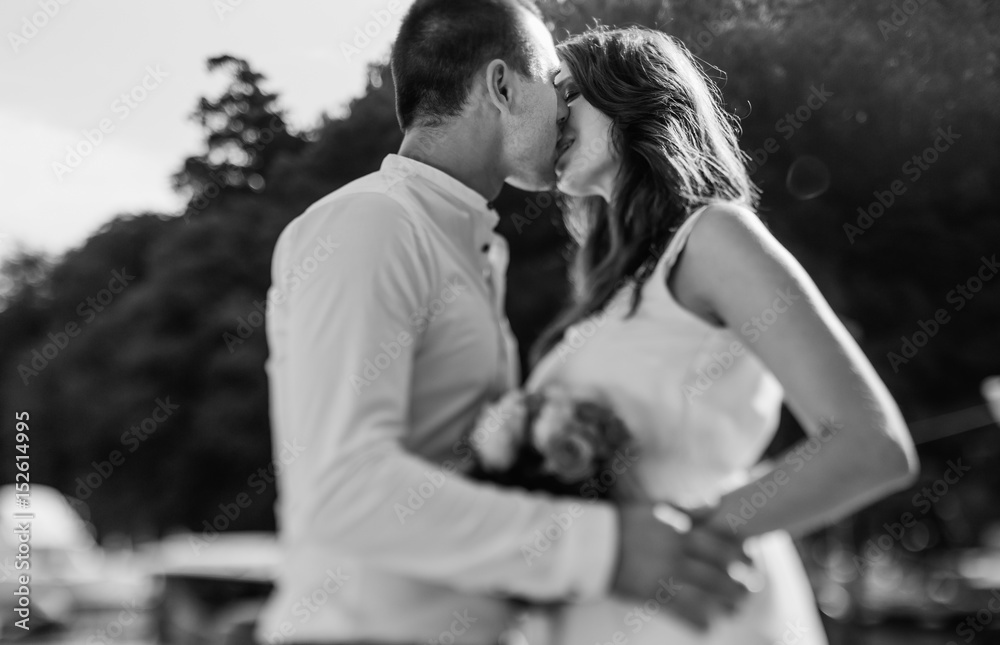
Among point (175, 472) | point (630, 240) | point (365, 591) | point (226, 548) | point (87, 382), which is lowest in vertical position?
point (226, 548)

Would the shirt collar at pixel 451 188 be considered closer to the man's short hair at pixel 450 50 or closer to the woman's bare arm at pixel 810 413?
the man's short hair at pixel 450 50

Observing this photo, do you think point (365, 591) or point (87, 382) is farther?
point (87, 382)

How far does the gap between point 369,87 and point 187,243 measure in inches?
184

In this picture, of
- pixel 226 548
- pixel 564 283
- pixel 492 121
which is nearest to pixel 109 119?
pixel 492 121

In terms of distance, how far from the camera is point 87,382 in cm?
1059

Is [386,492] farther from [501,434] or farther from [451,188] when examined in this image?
[451,188]

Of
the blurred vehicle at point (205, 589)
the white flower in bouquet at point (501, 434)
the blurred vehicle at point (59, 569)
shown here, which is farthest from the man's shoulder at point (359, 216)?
the blurred vehicle at point (205, 589)

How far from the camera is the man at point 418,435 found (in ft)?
4.84

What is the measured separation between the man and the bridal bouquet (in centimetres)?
8

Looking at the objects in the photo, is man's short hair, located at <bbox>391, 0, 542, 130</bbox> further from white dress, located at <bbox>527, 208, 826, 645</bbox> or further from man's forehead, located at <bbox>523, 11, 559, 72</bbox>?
white dress, located at <bbox>527, 208, 826, 645</bbox>

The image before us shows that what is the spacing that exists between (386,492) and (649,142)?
0.97 meters

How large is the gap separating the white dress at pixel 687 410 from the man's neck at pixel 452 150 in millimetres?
447

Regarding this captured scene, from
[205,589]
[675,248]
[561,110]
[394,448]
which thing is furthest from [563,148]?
[205,589]

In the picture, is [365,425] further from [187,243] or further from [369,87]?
[187,243]
